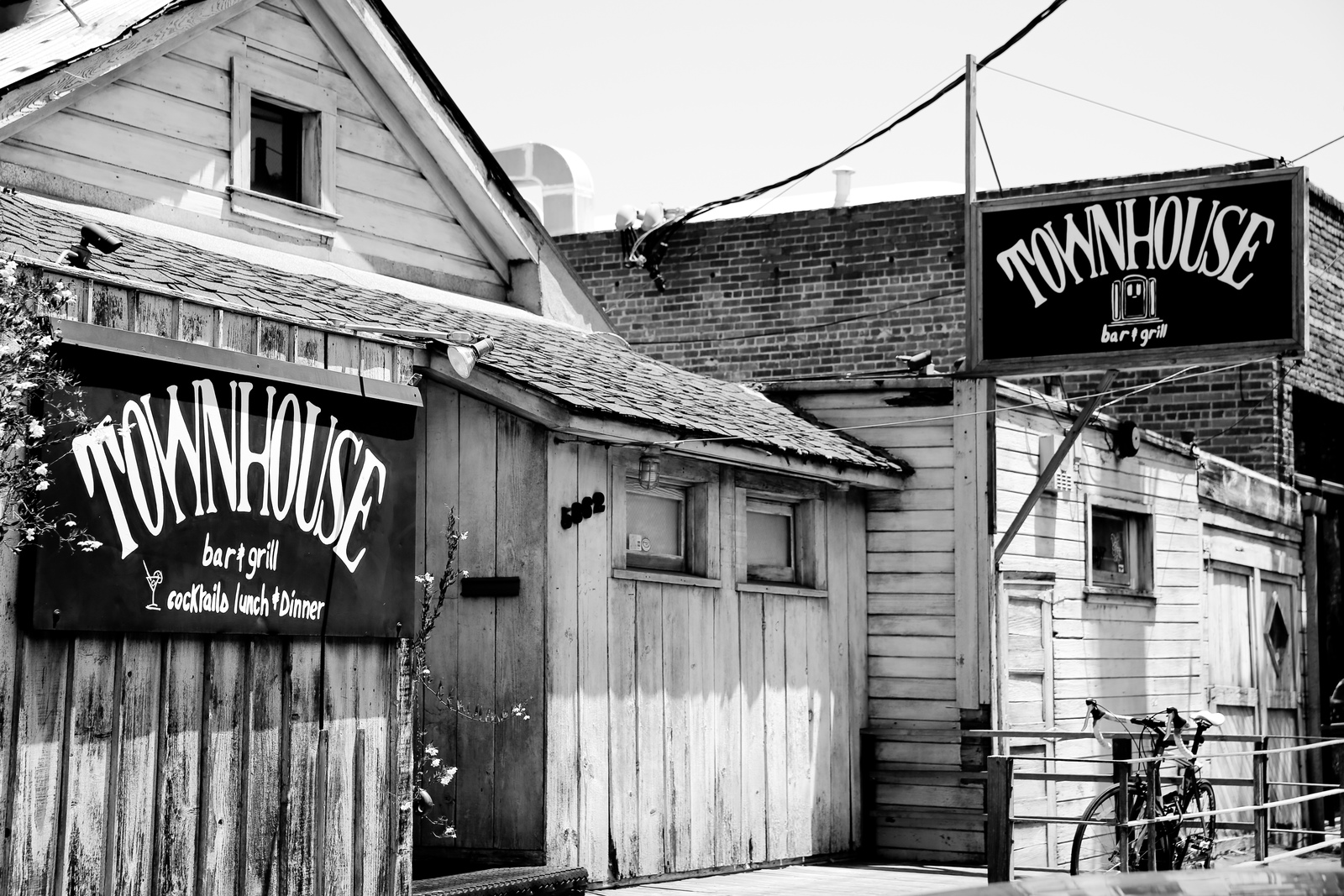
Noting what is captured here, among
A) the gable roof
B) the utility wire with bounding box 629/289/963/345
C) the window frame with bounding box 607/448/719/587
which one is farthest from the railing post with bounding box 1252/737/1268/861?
the utility wire with bounding box 629/289/963/345

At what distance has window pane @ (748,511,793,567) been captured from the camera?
11430mm

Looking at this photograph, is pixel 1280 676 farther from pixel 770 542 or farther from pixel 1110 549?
pixel 770 542

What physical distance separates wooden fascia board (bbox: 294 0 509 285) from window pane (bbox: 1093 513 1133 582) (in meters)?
5.45

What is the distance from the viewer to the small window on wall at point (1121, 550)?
1410cm

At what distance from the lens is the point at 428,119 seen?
473 inches

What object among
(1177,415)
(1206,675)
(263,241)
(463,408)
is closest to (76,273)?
(463,408)

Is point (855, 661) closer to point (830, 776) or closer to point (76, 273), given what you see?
point (830, 776)

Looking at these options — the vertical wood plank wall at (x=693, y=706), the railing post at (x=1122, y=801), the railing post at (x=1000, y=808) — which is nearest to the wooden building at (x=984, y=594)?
the vertical wood plank wall at (x=693, y=706)

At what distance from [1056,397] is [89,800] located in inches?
384

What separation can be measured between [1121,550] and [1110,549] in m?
0.18

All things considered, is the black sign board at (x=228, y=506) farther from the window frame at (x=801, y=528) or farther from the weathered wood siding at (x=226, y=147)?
the window frame at (x=801, y=528)

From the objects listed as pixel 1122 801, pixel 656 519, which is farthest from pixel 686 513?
pixel 1122 801

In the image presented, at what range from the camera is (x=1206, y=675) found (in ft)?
50.5

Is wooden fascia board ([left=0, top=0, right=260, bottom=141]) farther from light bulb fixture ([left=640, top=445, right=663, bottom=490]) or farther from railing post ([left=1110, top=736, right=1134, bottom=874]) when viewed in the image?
railing post ([left=1110, top=736, right=1134, bottom=874])
